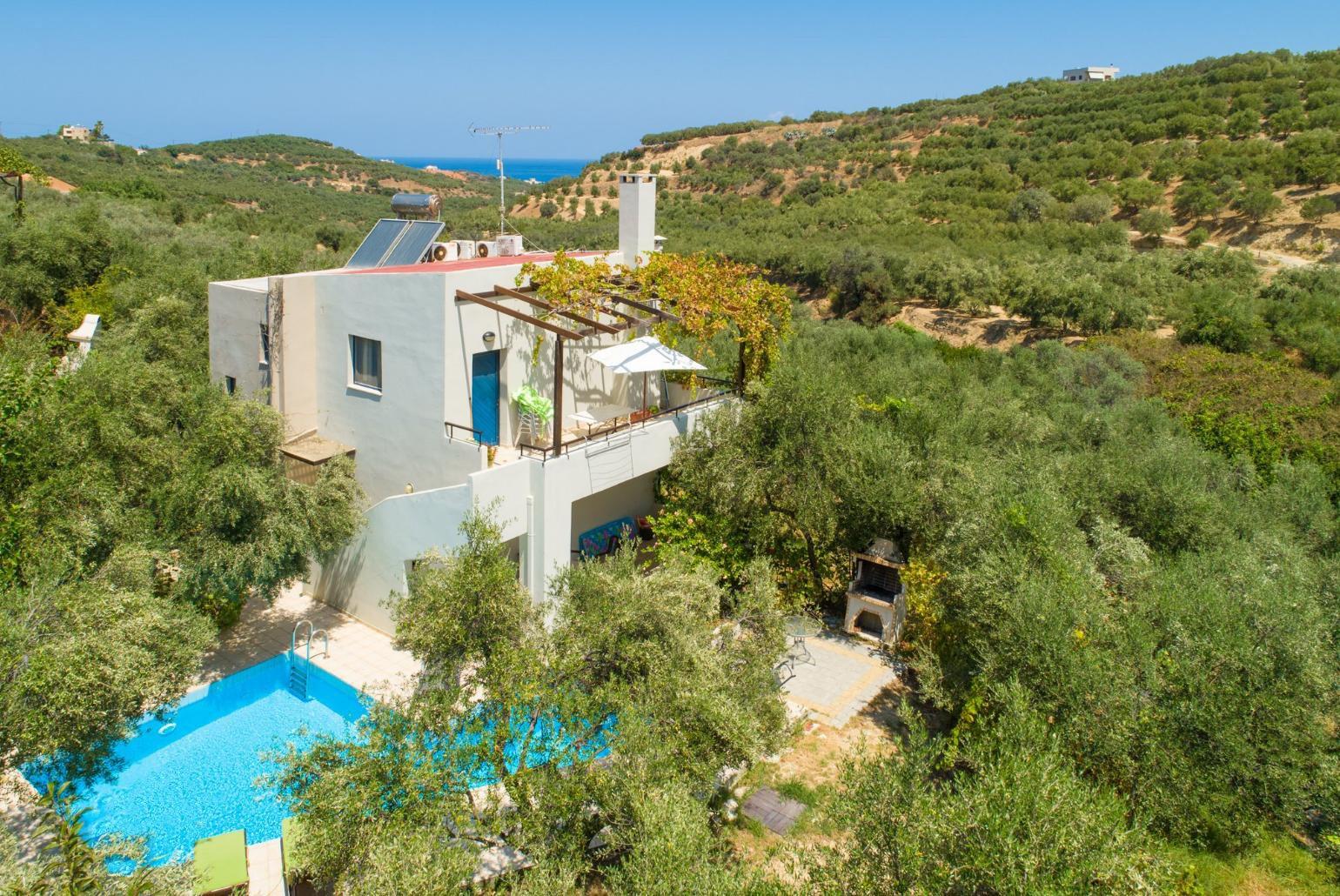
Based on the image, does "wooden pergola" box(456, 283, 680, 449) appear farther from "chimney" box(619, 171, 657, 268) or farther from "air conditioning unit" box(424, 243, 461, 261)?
"air conditioning unit" box(424, 243, 461, 261)

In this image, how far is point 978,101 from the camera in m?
69.0

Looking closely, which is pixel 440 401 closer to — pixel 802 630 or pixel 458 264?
pixel 458 264

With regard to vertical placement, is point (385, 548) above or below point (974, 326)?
below

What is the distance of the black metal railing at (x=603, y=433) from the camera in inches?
558

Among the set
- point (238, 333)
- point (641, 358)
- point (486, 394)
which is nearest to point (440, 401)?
point (486, 394)

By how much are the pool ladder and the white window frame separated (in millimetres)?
4606

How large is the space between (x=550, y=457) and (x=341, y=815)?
7.33 metres

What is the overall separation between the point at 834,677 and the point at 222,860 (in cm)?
977

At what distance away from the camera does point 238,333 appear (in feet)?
58.3

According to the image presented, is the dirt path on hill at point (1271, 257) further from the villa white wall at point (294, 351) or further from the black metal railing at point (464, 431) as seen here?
the villa white wall at point (294, 351)

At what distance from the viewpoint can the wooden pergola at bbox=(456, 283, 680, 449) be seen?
13930 mm

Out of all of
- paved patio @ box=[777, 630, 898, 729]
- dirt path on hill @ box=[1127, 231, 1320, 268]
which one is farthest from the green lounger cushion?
dirt path on hill @ box=[1127, 231, 1320, 268]

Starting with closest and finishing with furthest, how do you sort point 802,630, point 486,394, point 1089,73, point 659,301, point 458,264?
point 486,394 → point 802,630 → point 458,264 → point 659,301 → point 1089,73

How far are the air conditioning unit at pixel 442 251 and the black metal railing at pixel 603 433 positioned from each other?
591cm
